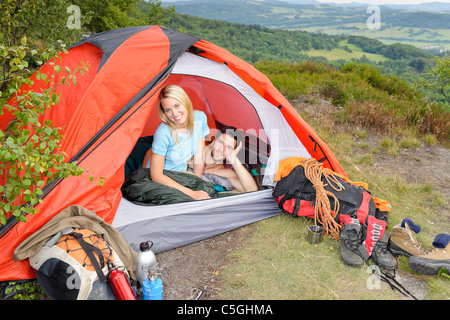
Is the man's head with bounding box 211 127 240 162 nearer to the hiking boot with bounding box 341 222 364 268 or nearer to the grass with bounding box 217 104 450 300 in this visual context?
the grass with bounding box 217 104 450 300

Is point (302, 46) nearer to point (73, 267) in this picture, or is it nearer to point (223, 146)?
point (223, 146)

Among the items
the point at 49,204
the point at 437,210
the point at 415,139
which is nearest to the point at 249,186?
the point at 49,204

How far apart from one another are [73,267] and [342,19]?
10628 cm

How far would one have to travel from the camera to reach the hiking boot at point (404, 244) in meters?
2.51

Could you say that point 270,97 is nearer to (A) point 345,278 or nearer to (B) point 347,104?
(A) point 345,278

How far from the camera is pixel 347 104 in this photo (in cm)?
628

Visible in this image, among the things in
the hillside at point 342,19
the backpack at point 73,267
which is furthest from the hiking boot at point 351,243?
the hillside at point 342,19

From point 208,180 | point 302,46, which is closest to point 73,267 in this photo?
point 208,180

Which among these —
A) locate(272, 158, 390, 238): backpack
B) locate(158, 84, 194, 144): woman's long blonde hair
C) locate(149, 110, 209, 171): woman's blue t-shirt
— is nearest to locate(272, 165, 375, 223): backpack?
locate(272, 158, 390, 238): backpack

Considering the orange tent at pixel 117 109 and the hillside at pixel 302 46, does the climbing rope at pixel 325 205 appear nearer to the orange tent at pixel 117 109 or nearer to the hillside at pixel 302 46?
the orange tent at pixel 117 109

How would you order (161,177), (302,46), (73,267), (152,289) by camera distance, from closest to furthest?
(73,267), (152,289), (161,177), (302,46)

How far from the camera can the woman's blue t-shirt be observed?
2.84 meters

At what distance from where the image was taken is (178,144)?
2988 mm

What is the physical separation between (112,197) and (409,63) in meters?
31.3
